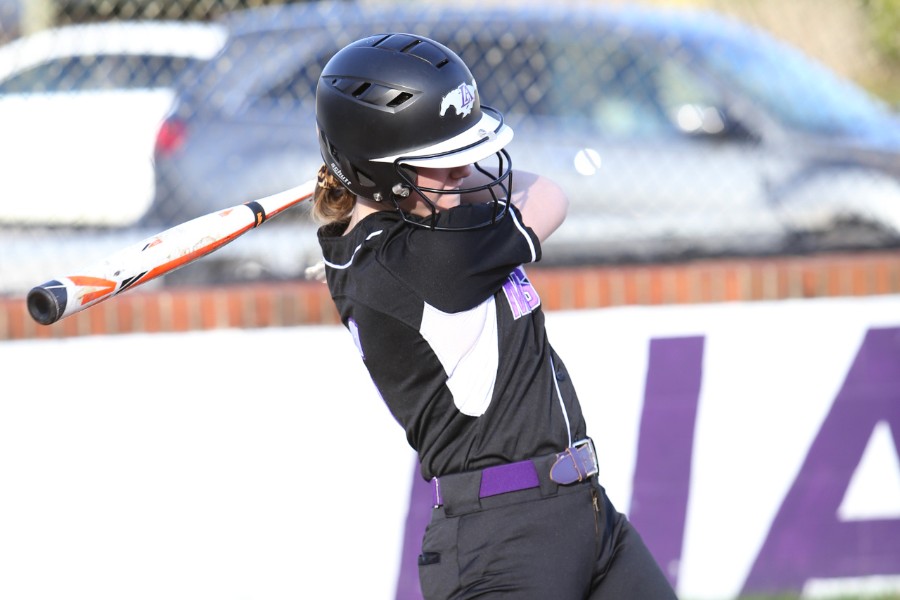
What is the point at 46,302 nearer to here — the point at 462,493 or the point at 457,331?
the point at 457,331

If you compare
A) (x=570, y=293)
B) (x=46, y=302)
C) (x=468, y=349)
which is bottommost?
(x=570, y=293)

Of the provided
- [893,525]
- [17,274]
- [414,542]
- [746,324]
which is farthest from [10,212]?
[893,525]

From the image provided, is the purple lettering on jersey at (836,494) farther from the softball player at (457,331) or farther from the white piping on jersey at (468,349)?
the white piping on jersey at (468,349)

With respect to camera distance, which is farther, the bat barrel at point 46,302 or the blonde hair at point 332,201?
the blonde hair at point 332,201

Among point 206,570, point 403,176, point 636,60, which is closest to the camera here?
point 403,176

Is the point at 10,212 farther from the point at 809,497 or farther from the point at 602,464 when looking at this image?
the point at 809,497

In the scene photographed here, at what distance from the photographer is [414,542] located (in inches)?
175

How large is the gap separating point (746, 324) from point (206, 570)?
207 centimetres

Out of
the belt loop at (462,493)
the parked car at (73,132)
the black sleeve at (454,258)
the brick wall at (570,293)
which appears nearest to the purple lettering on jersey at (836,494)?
the brick wall at (570,293)

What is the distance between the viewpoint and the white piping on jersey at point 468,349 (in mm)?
2557

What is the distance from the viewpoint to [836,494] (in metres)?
4.51

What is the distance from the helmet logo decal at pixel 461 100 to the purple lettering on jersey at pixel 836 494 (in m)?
2.36

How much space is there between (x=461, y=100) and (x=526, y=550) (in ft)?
3.04

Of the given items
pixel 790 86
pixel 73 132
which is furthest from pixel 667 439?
pixel 73 132
